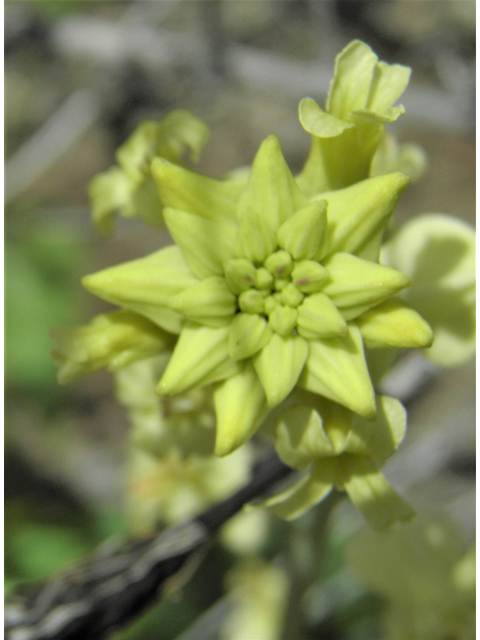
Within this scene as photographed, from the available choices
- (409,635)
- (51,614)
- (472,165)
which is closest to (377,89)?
(51,614)

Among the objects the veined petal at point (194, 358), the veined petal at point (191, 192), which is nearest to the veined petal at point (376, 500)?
the veined petal at point (194, 358)

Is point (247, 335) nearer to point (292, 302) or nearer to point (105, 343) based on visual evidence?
point (292, 302)

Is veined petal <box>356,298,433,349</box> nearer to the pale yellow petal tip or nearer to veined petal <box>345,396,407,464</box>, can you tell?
veined petal <box>345,396,407,464</box>

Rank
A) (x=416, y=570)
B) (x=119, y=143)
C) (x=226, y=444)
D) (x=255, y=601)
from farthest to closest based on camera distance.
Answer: (x=119, y=143), (x=255, y=601), (x=416, y=570), (x=226, y=444)

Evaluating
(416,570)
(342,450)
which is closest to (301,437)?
(342,450)

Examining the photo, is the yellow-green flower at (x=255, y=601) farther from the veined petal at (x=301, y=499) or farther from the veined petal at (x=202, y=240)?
the veined petal at (x=202, y=240)

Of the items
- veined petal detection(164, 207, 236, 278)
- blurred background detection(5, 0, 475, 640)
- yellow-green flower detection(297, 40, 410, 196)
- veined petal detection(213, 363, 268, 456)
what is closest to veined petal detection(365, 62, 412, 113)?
yellow-green flower detection(297, 40, 410, 196)

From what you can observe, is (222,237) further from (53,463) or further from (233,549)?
(53,463)
